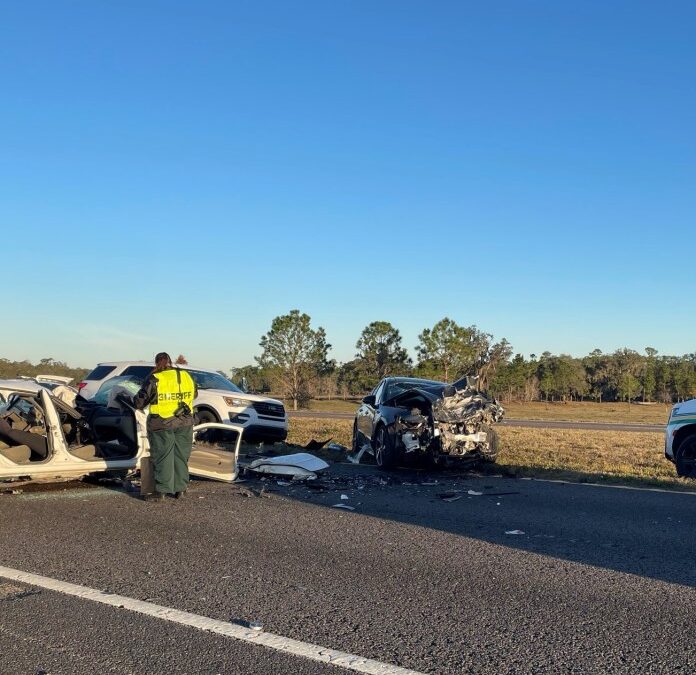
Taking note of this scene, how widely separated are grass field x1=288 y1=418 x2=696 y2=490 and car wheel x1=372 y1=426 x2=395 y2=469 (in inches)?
65.1

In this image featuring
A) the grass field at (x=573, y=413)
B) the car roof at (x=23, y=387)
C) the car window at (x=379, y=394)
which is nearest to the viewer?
the car roof at (x=23, y=387)

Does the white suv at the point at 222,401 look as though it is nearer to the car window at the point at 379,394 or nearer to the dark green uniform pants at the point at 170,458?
the car window at the point at 379,394

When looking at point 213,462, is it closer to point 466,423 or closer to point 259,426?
point 466,423

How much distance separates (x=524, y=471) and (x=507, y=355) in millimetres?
60240

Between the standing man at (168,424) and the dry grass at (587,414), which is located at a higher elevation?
the standing man at (168,424)

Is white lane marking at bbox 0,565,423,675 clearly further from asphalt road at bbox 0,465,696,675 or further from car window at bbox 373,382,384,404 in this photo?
car window at bbox 373,382,384,404

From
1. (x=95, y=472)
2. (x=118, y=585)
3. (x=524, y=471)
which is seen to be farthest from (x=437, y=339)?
(x=118, y=585)

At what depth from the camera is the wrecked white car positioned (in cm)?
834

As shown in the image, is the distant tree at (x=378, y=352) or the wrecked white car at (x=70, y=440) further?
the distant tree at (x=378, y=352)

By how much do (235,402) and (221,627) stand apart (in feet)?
35.0

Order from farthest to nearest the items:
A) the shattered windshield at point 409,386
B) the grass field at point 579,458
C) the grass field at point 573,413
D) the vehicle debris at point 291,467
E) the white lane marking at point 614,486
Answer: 1. the grass field at point 573,413
2. the shattered windshield at point 409,386
3. the grass field at point 579,458
4. the vehicle debris at point 291,467
5. the white lane marking at point 614,486

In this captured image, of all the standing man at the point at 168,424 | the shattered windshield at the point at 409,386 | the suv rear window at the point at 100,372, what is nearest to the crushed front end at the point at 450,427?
the shattered windshield at the point at 409,386

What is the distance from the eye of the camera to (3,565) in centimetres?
554

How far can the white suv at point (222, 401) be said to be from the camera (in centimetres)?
1461
